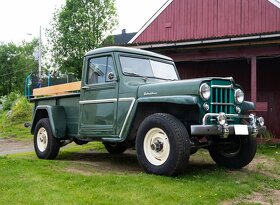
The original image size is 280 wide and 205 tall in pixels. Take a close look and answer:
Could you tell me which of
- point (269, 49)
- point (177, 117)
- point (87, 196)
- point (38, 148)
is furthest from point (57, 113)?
point (269, 49)

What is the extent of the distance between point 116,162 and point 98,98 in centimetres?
162

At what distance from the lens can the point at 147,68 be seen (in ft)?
25.9

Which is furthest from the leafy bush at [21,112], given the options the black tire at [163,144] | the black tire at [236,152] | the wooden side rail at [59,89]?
the black tire at [163,144]

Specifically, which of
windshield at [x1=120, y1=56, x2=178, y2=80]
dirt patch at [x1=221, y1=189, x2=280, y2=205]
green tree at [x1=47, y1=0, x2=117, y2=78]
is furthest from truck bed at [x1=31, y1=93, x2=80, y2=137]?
green tree at [x1=47, y1=0, x2=117, y2=78]

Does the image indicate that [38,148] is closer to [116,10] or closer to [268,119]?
[268,119]

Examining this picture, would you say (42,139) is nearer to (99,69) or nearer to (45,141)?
(45,141)

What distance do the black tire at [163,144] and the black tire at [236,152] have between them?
1592 mm

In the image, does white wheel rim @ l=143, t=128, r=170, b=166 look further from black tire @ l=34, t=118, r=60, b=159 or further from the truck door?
black tire @ l=34, t=118, r=60, b=159

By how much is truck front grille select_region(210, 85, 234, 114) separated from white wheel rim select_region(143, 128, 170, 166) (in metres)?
0.86

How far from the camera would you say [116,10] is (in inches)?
1394

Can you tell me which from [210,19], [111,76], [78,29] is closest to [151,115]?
[111,76]

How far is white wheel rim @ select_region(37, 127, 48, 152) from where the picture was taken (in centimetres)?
897

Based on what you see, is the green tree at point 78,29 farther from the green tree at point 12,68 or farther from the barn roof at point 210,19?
the green tree at point 12,68

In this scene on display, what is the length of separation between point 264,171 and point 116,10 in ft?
97.0
